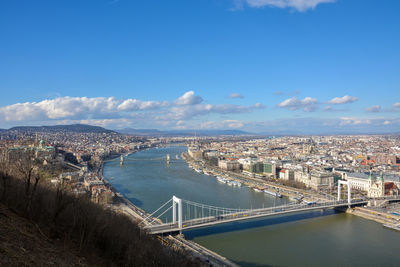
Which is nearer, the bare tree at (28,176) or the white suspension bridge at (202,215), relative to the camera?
the bare tree at (28,176)

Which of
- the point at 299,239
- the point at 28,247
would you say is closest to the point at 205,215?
the point at 299,239

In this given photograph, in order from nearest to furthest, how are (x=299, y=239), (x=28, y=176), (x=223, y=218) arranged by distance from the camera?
1. (x=28, y=176)
2. (x=299, y=239)
3. (x=223, y=218)

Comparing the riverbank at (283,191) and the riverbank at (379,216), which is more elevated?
the riverbank at (379,216)

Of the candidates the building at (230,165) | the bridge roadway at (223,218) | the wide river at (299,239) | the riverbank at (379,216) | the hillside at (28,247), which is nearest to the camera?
the hillside at (28,247)

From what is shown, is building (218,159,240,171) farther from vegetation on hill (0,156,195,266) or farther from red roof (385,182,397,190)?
vegetation on hill (0,156,195,266)

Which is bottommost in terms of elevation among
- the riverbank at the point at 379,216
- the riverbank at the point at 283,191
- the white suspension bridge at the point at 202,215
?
the riverbank at the point at 283,191

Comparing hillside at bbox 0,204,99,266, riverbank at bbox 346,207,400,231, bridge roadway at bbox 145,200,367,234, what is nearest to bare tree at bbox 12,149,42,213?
hillside at bbox 0,204,99,266

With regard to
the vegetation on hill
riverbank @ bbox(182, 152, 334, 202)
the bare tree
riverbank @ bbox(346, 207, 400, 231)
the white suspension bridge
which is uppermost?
the bare tree

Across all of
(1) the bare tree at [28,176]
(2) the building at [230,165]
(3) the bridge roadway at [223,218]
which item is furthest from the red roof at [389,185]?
(1) the bare tree at [28,176]

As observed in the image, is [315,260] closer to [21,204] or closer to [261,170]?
[21,204]

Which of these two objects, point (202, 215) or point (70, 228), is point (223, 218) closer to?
point (202, 215)

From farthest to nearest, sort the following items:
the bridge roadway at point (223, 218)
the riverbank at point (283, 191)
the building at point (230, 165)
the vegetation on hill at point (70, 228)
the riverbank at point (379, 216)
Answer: the building at point (230, 165), the riverbank at point (283, 191), the riverbank at point (379, 216), the bridge roadway at point (223, 218), the vegetation on hill at point (70, 228)

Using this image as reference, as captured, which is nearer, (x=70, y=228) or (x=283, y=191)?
(x=70, y=228)

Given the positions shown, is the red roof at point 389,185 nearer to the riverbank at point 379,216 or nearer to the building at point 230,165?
the riverbank at point 379,216
